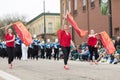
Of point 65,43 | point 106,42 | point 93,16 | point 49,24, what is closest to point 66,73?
point 65,43

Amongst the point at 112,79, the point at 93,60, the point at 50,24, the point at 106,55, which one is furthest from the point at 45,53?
the point at 50,24

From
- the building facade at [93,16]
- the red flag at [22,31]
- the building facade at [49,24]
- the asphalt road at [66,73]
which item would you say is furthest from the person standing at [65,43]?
the building facade at [49,24]

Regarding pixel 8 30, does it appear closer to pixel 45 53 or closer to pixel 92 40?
pixel 92 40

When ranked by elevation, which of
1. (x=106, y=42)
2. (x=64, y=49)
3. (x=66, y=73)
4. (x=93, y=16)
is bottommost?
(x=66, y=73)

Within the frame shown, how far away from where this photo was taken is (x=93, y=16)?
46219 mm

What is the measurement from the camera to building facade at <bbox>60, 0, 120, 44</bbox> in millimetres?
40094

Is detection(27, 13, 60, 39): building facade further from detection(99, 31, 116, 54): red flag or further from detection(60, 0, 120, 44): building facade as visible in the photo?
detection(99, 31, 116, 54): red flag

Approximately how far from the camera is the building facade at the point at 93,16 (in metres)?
40.1

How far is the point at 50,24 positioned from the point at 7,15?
25396 mm

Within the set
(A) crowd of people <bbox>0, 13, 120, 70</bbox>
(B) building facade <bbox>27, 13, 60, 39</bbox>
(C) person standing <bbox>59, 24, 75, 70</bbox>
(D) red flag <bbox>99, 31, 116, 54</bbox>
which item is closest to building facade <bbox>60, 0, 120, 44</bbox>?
(A) crowd of people <bbox>0, 13, 120, 70</bbox>

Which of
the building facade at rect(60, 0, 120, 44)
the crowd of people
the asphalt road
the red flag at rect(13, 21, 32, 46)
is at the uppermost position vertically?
the building facade at rect(60, 0, 120, 44)

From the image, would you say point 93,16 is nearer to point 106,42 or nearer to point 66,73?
point 106,42

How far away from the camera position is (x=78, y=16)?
5241 cm

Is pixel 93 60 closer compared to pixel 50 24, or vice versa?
pixel 93 60
